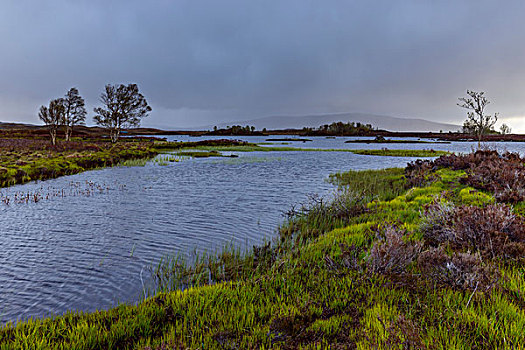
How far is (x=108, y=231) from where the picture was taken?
402 inches

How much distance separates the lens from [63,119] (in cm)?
5369

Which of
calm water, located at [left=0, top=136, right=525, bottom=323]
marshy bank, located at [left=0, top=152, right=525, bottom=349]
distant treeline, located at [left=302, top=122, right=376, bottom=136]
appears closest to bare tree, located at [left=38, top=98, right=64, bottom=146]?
calm water, located at [left=0, top=136, right=525, bottom=323]

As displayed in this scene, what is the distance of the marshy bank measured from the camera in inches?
138

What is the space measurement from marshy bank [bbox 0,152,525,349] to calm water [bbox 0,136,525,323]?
1176 mm

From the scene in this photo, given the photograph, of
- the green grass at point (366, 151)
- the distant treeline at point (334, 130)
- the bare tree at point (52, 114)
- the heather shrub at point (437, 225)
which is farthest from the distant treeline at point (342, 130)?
the heather shrub at point (437, 225)

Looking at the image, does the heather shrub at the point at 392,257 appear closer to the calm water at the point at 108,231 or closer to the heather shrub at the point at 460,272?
the heather shrub at the point at 460,272

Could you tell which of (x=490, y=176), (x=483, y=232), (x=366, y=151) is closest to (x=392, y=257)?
(x=483, y=232)

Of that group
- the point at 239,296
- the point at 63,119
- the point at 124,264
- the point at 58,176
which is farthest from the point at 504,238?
the point at 63,119

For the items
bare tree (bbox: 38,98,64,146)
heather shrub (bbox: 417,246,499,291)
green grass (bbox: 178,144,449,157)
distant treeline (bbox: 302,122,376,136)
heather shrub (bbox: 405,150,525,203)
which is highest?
distant treeline (bbox: 302,122,376,136)

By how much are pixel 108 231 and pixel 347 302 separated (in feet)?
29.9

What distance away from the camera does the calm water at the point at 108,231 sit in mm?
6215

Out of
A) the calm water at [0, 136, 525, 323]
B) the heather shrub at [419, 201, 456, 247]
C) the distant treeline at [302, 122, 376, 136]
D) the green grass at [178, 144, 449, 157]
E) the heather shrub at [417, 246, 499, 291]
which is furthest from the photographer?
the distant treeline at [302, 122, 376, 136]

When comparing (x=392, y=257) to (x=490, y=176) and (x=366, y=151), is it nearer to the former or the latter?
(x=490, y=176)

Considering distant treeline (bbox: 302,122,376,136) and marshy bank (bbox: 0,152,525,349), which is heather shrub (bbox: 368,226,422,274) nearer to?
marshy bank (bbox: 0,152,525,349)
